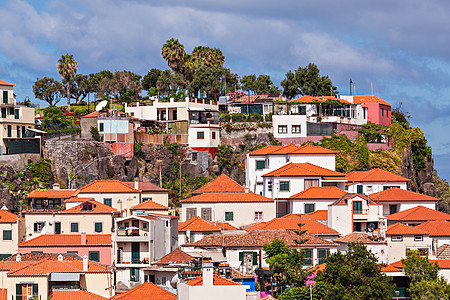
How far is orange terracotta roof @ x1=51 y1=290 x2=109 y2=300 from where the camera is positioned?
2650 inches

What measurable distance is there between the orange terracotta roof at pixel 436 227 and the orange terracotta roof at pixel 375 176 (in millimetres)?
15246

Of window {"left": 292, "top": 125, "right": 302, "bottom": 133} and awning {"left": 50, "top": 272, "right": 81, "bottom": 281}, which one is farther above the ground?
window {"left": 292, "top": 125, "right": 302, "bottom": 133}

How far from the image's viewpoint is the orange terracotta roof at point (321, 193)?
9369cm

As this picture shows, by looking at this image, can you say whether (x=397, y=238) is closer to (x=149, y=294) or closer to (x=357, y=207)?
(x=357, y=207)

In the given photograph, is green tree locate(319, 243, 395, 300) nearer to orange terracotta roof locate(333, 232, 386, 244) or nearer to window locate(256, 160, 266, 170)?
orange terracotta roof locate(333, 232, 386, 244)

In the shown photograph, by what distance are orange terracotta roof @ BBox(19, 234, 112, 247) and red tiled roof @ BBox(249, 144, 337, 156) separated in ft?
88.8

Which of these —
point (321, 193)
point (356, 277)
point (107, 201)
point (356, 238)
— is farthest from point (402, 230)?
point (107, 201)

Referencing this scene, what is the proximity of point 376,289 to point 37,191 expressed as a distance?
3563 centimetres

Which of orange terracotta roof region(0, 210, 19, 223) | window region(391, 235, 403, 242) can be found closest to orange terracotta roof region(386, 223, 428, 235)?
window region(391, 235, 403, 242)

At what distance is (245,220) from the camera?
93625mm

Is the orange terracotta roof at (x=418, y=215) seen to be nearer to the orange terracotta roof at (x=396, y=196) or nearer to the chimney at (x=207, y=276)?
the orange terracotta roof at (x=396, y=196)

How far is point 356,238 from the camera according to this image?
8019cm

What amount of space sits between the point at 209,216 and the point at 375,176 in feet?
66.4

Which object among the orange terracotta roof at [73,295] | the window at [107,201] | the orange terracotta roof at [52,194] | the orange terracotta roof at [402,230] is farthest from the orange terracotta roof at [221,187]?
the orange terracotta roof at [73,295]
